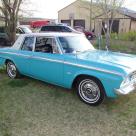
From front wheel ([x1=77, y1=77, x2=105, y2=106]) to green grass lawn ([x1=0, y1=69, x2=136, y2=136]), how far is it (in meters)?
0.15

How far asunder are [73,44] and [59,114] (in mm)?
1898

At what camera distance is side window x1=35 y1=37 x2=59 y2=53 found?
17.3 feet

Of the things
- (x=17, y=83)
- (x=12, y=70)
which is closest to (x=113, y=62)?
(x=17, y=83)

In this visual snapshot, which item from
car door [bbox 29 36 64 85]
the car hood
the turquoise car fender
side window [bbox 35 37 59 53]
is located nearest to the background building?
side window [bbox 35 37 59 53]

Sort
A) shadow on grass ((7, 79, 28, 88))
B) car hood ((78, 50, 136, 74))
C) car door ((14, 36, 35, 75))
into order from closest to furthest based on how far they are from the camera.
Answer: car hood ((78, 50, 136, 74)) < car door ((14, 36, 35, 75)) < shadow on grass ((7, 79, 28, 88))

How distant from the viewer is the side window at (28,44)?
5.89 meters

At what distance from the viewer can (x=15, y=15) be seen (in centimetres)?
1241

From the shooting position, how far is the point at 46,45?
550cm

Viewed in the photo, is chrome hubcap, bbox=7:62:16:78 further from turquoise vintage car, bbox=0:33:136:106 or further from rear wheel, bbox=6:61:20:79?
turquoise vintage car, bbox=0:33:136:106

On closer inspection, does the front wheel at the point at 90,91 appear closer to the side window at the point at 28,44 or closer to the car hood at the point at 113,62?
the car hood at the point at 113,62

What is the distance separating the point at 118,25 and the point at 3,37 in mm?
20772

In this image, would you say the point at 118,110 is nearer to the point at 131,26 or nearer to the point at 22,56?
the point at 22,56

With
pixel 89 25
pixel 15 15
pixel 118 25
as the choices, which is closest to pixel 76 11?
pixel 89 25

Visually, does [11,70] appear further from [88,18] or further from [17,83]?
[88,18]
